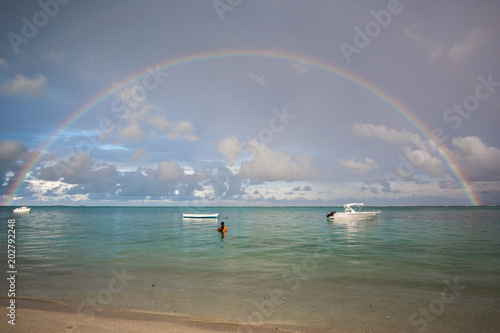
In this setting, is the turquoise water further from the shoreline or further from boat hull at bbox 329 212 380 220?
boat hull at bbox 329 212 380 220

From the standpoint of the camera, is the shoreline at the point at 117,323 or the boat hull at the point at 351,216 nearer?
the shoreline at the point at 117,323

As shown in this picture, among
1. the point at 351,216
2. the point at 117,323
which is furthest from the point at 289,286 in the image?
the point at 351,216

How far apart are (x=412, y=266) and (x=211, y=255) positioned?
56.3 ft

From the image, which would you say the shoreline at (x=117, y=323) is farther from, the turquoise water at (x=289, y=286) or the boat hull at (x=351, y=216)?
the boat hull at (x=351, y=216)

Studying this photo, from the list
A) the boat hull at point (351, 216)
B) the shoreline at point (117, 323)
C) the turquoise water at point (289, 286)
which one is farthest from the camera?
the boat hull at point (351, 216)

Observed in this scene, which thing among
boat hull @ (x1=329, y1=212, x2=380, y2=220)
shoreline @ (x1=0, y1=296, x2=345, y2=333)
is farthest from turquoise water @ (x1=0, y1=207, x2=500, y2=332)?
boat hull @ (x1=329, y1=212, x2=380, y2=220)

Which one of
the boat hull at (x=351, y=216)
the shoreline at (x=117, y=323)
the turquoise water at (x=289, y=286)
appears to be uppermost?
the shoreline at (x=117, y=323)

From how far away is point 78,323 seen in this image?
9.88 metres

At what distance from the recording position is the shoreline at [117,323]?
9.38m

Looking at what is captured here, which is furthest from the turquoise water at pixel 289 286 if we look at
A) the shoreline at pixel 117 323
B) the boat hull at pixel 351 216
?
the boat hull at pixel 351 216

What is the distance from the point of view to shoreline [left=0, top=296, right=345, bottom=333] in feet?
30.8

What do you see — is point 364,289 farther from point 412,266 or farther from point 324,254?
point 324,254

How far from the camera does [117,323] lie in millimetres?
9969

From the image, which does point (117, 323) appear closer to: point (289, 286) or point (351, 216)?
point (289, 286)
